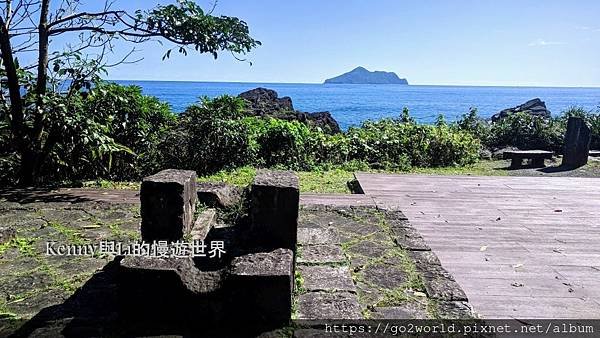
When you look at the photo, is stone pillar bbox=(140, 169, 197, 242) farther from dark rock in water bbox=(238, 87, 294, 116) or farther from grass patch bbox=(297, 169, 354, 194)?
dark rock in water bbox=(238, 87, 294, 116)

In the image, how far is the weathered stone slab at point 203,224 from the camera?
3.21m

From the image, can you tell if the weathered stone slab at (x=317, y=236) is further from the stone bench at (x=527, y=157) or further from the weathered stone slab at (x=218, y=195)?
the stone bench at (x=527, y=157)

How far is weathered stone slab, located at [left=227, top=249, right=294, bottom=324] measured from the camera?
247cm

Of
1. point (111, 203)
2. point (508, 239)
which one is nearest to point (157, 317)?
point (111, 203)

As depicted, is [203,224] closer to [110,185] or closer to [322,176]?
[110,185]

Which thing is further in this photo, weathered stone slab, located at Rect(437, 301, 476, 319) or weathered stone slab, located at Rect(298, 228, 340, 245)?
weathered stone slab, located at Rect(298, 228, 340, 245)

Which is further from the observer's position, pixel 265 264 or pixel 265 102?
pixel 265 102

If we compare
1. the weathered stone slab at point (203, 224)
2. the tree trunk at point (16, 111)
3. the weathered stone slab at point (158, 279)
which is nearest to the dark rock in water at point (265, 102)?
the tree trunk at point (16, 111)

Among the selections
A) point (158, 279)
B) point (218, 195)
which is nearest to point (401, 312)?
point (158, 279)

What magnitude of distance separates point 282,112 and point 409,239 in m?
12.6

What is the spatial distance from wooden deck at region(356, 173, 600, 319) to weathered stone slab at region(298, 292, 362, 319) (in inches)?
32.5

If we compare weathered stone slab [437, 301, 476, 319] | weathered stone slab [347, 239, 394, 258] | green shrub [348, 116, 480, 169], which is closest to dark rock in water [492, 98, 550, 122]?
green shrub [348, 116, 480, 169]

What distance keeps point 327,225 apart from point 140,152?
4.08 metres

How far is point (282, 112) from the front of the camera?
16.4 metres
